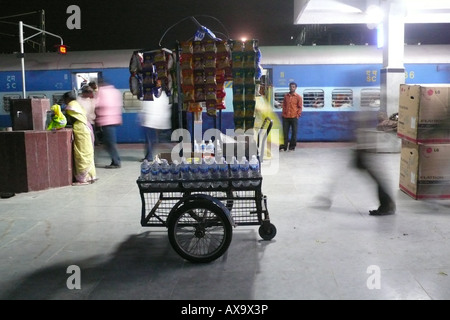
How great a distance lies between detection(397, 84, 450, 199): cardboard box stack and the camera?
7.07 meters

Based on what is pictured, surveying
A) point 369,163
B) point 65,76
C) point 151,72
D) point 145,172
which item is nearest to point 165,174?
point 145,172

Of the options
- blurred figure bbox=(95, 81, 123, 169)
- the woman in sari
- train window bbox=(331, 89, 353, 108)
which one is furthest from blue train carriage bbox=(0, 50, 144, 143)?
train window bbox=(331, 89, 353, 108)

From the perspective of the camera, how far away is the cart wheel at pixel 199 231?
15.6 feet

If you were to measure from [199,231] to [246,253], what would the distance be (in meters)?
0.60

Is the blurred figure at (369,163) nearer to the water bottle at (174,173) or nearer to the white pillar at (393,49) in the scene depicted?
the water bottle at (174,173)

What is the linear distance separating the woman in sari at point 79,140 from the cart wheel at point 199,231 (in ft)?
14.3

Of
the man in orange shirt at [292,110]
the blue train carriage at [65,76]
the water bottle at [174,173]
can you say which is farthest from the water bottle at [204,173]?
the blue train carriage at [65,76]

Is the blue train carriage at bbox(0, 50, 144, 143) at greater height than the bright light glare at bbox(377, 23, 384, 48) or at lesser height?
lesser

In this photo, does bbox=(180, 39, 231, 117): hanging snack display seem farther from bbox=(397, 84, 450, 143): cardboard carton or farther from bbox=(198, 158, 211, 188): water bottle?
bbox=(397, 84, 450, 143): cardboard carton

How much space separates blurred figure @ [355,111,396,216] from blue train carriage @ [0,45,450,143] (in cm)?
722

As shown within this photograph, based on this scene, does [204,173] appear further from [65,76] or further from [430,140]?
[65,76]

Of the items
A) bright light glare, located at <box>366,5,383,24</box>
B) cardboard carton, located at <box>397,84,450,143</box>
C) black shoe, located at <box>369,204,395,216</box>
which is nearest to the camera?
Answer: black shoe, located at <box>369,204,395,216</box>

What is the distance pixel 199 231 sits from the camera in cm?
488

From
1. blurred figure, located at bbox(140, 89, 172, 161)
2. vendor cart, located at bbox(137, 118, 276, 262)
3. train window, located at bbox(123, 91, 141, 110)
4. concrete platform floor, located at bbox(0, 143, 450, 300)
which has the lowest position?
concrete platform floor, located at bbox(0, 143, 450, 300)
